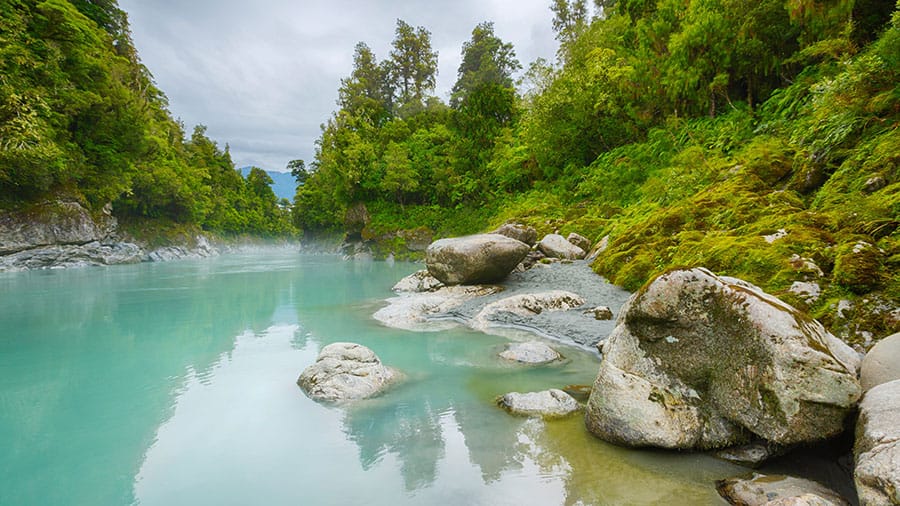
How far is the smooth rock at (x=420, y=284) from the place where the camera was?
12.4 meters

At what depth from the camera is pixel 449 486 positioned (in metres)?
3.23

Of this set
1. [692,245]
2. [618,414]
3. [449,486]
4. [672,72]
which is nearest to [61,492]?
[449,486]

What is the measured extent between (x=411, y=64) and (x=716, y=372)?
50229 mm

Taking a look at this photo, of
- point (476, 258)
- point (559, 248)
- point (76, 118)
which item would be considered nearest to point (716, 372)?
point (476, 258)

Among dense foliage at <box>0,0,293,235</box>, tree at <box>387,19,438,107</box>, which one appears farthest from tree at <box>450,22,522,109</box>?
dense foliage at <box>0,0,293,235</box>

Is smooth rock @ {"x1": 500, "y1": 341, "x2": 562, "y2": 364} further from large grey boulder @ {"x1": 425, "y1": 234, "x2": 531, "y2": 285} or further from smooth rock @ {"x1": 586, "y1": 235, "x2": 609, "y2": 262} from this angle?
smooth rock @ {"x1": 586, "y1": 235, "x2": 609, "y2": 262}

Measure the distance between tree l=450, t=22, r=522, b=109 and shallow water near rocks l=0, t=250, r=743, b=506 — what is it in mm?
38465

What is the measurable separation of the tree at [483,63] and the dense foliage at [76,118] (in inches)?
1141

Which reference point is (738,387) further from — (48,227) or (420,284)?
(48,227)

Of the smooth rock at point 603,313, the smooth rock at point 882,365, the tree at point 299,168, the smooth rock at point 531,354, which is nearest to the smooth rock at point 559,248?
the smooth rock at point 603,313

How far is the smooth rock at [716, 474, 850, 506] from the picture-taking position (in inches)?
99.7

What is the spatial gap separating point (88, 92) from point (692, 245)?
3655cm

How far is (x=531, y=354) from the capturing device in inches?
246

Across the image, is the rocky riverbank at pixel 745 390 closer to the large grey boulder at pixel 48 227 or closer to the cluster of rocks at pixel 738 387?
the cluster of rocks at pixel 738 387
